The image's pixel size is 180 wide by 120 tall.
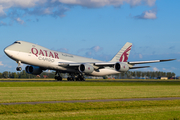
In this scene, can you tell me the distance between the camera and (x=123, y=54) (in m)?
72.9

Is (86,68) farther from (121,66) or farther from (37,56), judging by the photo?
(37,56)

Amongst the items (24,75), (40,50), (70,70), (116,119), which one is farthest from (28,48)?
(24,75)

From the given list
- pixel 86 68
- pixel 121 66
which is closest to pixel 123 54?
pixel 121 66

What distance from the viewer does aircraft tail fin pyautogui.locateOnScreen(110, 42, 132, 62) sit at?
72250mm

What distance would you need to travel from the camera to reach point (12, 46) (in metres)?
48.8

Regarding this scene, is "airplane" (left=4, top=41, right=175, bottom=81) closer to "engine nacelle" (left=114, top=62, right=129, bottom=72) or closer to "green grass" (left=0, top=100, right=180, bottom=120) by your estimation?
"engine nacelle" (left=114, top=62, right=129, bottom=72)

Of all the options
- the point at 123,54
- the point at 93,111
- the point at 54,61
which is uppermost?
the point at 123,54

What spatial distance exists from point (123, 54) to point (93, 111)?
5822 centimetres

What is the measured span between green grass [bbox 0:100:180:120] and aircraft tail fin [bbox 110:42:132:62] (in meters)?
52.6

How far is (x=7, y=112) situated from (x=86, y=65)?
137 ft

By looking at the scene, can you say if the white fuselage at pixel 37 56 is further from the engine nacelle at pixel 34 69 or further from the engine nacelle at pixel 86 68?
the engine nacelle at pixel 34 69

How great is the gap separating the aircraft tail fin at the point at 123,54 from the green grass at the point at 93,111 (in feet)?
173

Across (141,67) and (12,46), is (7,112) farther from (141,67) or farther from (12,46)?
(141,67)

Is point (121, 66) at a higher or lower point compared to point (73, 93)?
higher
